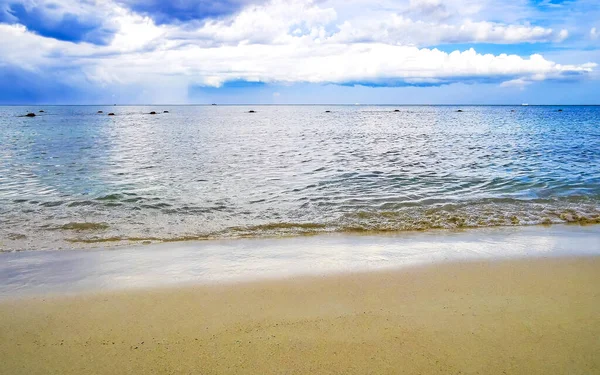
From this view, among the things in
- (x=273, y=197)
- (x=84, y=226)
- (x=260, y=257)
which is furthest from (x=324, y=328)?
(x=273, y=197)

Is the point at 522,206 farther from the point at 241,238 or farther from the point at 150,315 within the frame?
Result: the point at 150,315

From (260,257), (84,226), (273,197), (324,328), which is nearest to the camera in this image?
(324,328)

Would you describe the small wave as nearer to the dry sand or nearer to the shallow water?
the shallow water

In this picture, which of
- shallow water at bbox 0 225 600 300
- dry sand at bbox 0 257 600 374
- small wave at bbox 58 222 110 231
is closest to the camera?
dry sand at bbox 0 257 600 374

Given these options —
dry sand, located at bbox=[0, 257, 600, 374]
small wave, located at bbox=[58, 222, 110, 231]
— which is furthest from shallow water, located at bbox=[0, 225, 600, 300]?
small wave, located at bbox=[58, 222, 110, 231]

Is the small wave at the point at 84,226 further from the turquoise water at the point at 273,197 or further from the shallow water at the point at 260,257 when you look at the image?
the shallow water at the point at 260,257

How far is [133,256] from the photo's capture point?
770 cm

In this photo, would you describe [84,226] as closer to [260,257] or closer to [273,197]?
[260,257]

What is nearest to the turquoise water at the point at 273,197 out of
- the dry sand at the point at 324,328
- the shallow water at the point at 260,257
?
the shallow water at the point at 260,257

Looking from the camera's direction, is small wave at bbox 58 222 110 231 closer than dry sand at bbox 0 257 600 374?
No

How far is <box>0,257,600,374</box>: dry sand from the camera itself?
400 centimetres

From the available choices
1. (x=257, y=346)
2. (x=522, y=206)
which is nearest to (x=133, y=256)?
(x=257, y=346)

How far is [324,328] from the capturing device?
183 inches

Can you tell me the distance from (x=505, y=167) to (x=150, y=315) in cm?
2007
